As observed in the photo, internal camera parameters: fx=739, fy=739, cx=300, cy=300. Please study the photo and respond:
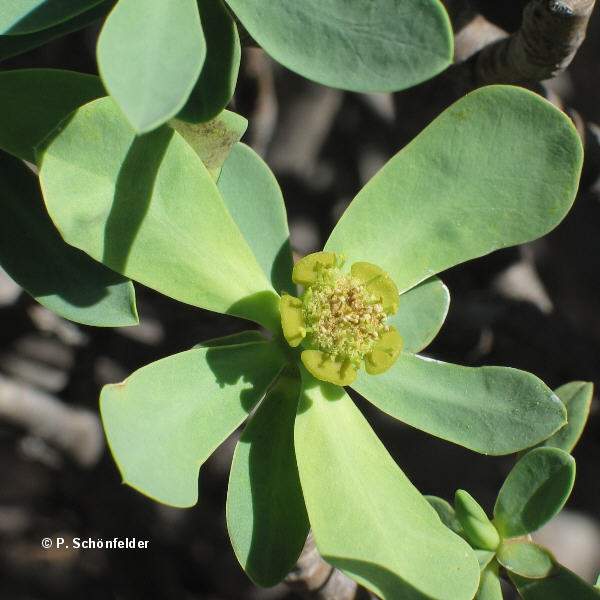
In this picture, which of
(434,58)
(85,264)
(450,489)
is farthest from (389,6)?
(450,489)

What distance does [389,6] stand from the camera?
702 millimetres

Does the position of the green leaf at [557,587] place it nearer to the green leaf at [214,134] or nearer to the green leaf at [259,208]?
the green leaf at [259,208]

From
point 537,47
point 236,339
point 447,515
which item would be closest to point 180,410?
point 236,339

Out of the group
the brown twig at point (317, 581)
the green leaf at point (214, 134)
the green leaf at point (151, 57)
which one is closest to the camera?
the green leaf at point (151, 57)

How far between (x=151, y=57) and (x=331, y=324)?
1.34 ft

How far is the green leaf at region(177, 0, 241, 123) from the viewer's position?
2.60 ft

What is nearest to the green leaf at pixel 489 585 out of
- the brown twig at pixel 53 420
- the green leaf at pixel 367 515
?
the green leaf at pixel 367 515

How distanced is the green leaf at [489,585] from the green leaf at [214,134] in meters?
0.62

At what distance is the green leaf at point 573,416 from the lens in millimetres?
984

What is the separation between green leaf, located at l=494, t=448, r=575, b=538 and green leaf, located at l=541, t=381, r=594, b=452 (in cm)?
12

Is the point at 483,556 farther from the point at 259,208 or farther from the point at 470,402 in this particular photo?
the point at 259,208

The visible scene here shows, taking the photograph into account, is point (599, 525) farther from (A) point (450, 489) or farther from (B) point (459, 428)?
(B) point (459, 428)

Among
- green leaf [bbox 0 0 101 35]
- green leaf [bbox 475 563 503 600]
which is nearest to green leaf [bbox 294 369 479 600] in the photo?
green leaf [bbox 475 563 503 600]

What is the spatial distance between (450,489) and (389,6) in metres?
1.51
